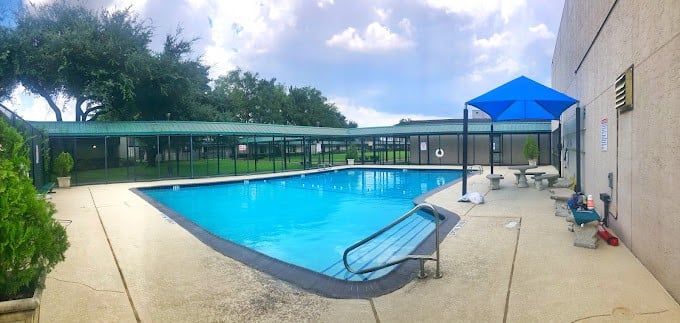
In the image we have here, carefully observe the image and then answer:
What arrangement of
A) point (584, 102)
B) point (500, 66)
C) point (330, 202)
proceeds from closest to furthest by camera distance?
Result: point (584, 102)
point (330, 202)
point (500, 66)

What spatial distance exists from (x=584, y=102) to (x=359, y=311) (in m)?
7.84

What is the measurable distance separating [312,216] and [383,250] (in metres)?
3.61

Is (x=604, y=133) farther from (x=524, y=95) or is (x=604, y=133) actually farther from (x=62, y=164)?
(x=62, y=164)

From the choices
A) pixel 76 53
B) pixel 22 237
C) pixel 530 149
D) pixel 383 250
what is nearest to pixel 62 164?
pixel 76 53

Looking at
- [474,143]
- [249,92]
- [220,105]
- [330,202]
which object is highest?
[249,92]

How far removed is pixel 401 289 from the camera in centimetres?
394

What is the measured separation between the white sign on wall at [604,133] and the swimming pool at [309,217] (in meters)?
3.08

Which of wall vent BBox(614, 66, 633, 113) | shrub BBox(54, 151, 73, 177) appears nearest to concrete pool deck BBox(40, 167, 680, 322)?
wall vent BBox(614, 66, 633, 113)

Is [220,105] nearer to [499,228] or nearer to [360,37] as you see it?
[360,37]

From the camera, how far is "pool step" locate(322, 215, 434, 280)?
566 centimetres

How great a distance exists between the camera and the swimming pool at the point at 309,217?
6500 mm

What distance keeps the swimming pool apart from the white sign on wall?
3079 millimetres

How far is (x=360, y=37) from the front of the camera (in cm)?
1733

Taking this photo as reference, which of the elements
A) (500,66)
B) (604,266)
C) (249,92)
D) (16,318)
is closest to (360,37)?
(500,66)
